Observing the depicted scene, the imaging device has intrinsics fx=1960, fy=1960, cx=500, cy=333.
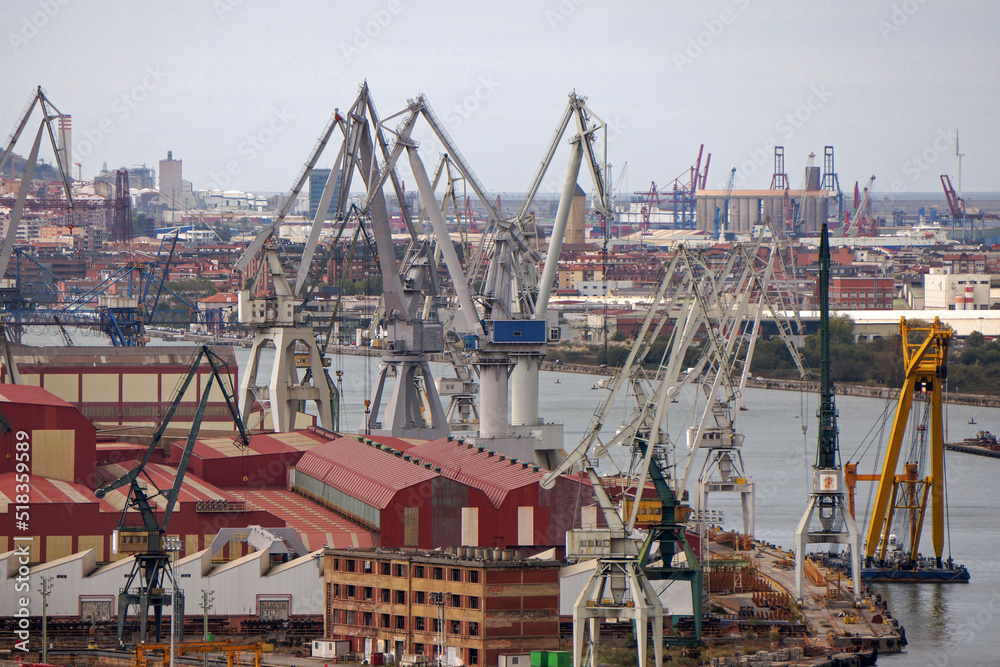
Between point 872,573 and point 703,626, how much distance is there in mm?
6087

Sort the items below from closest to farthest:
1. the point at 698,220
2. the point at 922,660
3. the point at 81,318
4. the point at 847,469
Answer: the point at 922,660 < the point at 847,469 < the point at 81,318 < the point at 698,220

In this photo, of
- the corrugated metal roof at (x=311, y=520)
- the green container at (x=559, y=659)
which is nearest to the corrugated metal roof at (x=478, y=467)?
the corrugated metal roof at (x=311, y=520)

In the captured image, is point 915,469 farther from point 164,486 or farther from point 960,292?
point 960,292

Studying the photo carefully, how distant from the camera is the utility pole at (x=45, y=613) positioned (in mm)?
18734

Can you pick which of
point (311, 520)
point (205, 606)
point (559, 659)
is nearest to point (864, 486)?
point (311, 520)

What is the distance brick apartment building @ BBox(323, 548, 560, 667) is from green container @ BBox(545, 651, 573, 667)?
37cm

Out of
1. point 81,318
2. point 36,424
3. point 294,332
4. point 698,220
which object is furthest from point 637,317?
point 698,220

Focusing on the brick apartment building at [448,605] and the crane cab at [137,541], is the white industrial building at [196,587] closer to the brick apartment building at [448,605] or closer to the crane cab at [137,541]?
the crane cab at [137,541]

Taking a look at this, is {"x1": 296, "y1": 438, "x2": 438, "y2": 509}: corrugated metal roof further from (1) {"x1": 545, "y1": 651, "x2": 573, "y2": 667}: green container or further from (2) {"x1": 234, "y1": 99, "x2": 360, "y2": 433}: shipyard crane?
(1) {"x1": 545, "y1": 651, "x2": 573, "y2": 667}: green container

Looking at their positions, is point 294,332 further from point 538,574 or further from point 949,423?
point 949,423

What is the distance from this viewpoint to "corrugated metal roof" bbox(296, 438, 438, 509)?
23.2 m

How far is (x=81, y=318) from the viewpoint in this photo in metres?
59.7

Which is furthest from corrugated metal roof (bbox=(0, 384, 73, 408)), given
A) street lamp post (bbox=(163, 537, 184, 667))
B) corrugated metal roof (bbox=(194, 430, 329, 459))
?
street lamp post (bbox=(163, 537, 184, 667))

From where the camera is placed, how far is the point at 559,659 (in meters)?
18.3
